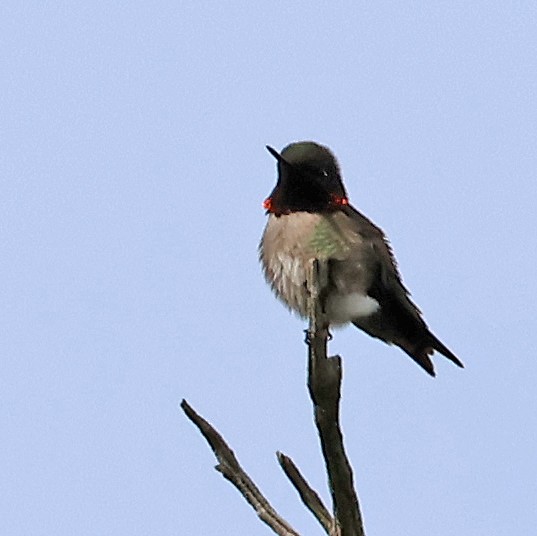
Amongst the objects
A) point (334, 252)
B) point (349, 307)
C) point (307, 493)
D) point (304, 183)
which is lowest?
point (307, 493)

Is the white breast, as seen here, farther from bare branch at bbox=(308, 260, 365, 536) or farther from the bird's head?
bare branch at bbox=(308, 260, 365, 536)

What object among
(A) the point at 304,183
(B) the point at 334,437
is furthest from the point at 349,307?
(B) the point at 334,437

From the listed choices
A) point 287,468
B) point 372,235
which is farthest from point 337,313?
point 287,468

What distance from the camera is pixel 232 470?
3.81m

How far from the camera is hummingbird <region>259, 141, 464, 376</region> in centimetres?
694

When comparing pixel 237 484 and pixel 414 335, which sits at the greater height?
pixel 414 335

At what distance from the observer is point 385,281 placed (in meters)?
7.53


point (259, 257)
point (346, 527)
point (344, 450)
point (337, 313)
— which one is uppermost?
point (259, 257)

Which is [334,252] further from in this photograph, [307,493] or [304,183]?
[307,493]

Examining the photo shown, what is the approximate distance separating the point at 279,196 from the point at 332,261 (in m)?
0.84

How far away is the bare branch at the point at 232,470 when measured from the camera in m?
3.79

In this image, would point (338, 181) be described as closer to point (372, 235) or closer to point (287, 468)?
point (372, 235)

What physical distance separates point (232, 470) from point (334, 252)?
3.43m

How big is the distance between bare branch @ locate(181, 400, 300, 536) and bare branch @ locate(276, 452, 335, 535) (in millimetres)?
105
